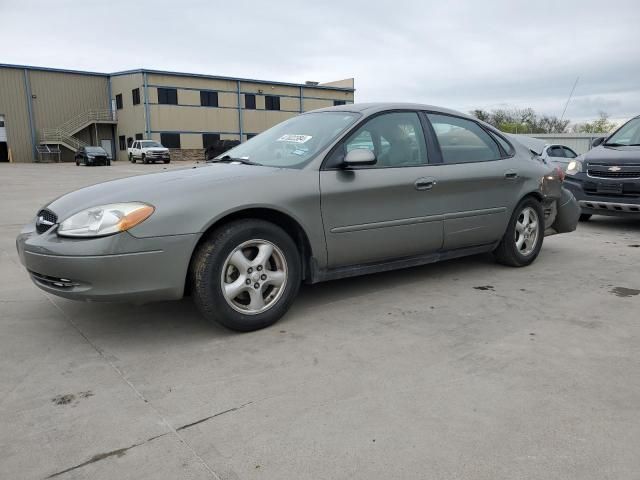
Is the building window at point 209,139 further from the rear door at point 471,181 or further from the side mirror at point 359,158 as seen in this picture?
the side mirror at point 359,158

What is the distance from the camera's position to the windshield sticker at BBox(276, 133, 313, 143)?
398cm

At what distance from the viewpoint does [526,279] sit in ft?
15.2

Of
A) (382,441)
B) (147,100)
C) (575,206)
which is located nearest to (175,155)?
(147,100)

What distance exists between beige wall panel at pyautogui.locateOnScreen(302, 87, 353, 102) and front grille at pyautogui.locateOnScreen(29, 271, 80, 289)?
46837mm

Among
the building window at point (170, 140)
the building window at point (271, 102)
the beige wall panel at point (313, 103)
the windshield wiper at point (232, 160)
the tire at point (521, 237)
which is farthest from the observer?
the beige wall panel at point (313, 103)

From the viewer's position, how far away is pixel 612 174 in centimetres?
716

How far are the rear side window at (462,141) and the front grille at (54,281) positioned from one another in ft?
9.63

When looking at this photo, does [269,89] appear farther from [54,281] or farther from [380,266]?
[54,281]

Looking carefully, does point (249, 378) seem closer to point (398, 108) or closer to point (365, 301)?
point (365, 301)

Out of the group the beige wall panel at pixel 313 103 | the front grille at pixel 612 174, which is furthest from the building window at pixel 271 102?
the front grille at pixel 612 174

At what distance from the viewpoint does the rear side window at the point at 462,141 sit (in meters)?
4.41

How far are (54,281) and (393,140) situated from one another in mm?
2583

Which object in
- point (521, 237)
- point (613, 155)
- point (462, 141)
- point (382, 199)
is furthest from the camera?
point (613, 155)

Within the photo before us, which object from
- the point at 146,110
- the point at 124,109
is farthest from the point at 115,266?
the point at 124,109
